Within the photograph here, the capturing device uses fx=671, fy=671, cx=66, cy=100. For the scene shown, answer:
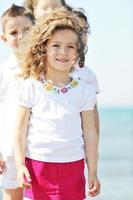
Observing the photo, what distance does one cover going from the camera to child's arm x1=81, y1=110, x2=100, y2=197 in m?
2.96

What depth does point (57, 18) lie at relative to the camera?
2.94 metres

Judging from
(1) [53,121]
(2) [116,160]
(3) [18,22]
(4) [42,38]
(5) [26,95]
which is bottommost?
(2) [116,160]

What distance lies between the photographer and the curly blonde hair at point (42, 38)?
9.56 feet

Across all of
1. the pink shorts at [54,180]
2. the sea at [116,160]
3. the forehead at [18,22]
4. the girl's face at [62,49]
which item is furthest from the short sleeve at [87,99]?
the sea at [116,160]

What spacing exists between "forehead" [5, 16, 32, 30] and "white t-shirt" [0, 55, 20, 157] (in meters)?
0.19

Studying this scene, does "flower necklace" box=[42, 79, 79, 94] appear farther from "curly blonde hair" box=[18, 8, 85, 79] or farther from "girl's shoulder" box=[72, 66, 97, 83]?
"girl's shoulder" box=[72, 66, 97, 83]

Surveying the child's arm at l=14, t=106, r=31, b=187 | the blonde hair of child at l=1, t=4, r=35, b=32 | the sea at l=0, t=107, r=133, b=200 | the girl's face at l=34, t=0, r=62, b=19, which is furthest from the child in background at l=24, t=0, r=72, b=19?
the sea at l=0, t=107, r=133, b=200

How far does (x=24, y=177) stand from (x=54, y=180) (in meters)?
0.13

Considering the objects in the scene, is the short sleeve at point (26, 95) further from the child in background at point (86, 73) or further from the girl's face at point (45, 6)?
the girl's face at point (45, 6)

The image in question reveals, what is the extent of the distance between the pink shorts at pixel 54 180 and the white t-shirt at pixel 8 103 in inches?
12.5

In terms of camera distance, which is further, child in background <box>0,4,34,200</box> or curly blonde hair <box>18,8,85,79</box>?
child in background <box>0,4,34,200</box>

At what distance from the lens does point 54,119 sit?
2.89 meters

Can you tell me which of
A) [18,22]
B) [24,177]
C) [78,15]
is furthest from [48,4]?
[24,177]

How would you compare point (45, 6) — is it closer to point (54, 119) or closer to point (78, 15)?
point (78, 15)
